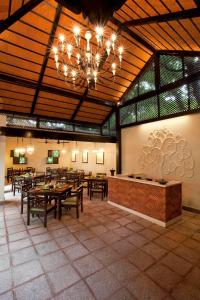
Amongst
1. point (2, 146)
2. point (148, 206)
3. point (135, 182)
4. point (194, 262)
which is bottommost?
point (194, 262)

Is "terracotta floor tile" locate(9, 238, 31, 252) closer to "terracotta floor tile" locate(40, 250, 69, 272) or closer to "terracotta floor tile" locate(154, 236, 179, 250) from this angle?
"terracotta floor tile" locate(40, 250, 69, 272)

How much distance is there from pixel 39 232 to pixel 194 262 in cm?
329

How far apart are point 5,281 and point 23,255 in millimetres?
632

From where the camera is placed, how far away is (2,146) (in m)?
6.52

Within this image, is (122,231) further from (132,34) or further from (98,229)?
(132,34)

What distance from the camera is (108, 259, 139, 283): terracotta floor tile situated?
8.23 feet

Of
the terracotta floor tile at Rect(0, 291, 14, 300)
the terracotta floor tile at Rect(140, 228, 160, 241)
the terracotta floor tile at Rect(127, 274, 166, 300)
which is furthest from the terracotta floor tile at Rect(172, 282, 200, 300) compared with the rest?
the terracotta floor tile at Rect(0, 291, 14, 300)

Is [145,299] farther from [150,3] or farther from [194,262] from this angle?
[150,3]

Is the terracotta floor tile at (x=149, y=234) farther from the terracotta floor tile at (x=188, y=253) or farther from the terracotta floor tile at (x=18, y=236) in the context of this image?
the terracotta floor tile at (x=18, y=236)

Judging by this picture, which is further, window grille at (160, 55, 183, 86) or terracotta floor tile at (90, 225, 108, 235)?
window grille at (160, 55, 183, 86)

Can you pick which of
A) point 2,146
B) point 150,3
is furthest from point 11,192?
point 150,3

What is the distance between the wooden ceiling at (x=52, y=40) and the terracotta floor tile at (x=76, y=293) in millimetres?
5270

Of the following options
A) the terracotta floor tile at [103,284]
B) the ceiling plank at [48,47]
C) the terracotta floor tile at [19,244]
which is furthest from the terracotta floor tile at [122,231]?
the ceiling plank at [48,47]

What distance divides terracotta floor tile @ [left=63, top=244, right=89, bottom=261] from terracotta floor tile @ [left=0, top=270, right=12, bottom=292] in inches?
38.2
